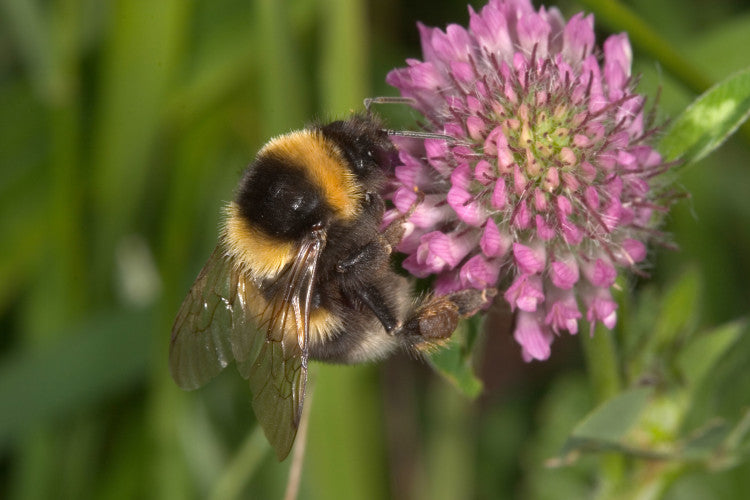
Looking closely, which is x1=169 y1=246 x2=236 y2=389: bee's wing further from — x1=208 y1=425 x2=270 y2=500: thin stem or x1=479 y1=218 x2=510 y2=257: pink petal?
x1=208 y1=425 x2=270 y2=500: thin stem

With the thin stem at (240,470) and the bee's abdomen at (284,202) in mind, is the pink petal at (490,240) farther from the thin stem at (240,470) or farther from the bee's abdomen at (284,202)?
the thin stem at (240,470)

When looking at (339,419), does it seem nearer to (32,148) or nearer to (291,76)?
(291,76)

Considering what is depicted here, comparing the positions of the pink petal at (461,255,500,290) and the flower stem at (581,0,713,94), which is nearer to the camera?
the pink petal at (461,255,500,290)

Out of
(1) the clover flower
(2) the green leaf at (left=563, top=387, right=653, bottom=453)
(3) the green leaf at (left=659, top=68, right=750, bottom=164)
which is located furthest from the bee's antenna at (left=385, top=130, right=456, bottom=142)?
(2) the green leaf at (left=563, top=387, right=653, bottom=453)

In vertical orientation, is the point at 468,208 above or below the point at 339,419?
above

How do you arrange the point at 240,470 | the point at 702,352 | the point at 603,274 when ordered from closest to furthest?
the point at 603,274
the point at 702,352
the point at 240,470

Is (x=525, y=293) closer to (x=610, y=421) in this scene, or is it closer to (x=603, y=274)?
(x=603, y=274)

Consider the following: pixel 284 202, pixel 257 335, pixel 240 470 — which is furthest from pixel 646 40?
pixel 240 470

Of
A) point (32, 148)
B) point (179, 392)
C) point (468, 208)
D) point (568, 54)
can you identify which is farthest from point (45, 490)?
point (568, 54)
